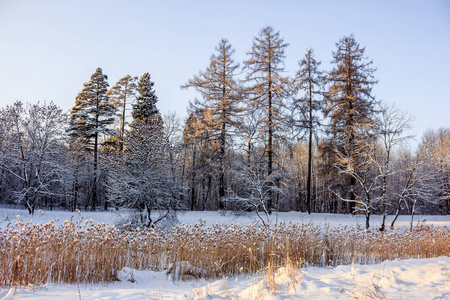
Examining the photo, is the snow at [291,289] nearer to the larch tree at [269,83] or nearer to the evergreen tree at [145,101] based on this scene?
the larch tree at [269,83]

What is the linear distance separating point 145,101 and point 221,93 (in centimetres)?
773

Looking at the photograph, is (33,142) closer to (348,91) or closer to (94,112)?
(94,112)

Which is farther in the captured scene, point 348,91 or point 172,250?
point 348,91

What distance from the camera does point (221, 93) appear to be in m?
19.4

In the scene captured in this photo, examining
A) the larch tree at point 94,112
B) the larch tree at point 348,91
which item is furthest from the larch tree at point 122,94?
the larch tree at point 348,91

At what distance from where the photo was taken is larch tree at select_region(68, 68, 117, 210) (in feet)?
73.4

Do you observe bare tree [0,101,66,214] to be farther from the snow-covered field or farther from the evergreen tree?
the snow-covered field

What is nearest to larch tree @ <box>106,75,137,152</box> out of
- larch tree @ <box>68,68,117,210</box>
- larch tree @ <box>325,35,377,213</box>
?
larch tree @ <box>68,68,117,210</box>

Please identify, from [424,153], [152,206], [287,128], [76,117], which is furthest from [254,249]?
[76,117]

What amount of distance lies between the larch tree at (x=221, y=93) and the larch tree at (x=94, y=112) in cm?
777

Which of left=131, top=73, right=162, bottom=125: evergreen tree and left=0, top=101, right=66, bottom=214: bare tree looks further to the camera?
left=131, top=73, right=162, bottom=125: evergreen tree

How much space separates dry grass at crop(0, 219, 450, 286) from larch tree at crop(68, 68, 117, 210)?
1669 cm

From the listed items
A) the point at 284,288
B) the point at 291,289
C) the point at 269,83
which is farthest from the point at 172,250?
the point at 269,83

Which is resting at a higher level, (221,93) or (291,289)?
(221,93)
